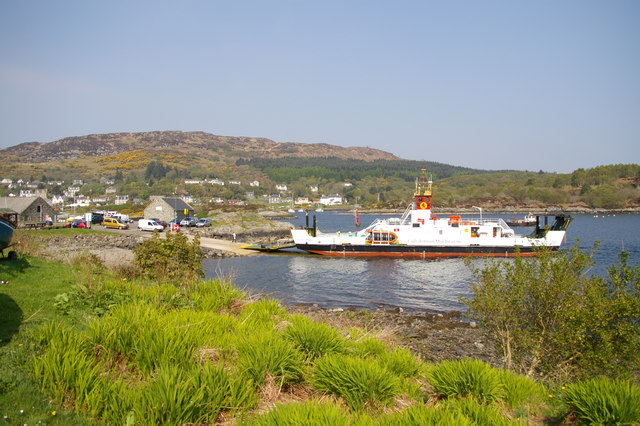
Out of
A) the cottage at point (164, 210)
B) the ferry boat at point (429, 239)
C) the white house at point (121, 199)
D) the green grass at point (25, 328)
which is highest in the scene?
the white house at point (121, 199)

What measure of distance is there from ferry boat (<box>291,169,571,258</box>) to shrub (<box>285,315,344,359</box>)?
31579 millimetres

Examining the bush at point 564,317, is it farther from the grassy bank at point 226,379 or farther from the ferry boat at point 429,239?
Answer: the ferry boat at point 429,239

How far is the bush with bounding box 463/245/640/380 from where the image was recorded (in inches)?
321

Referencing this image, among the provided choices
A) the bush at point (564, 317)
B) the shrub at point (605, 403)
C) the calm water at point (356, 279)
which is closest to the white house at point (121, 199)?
the calm water at point (356, 279)

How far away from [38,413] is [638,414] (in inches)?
241

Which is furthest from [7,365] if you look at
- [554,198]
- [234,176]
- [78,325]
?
[234,176]

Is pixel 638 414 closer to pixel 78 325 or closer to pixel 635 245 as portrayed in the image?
pixel 78 325

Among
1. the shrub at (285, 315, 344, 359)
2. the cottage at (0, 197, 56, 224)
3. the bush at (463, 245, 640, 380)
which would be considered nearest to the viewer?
the shrub at (285, 315, 344, 359)

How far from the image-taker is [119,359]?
6.04m

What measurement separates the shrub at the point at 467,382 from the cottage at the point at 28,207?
54.0 meters

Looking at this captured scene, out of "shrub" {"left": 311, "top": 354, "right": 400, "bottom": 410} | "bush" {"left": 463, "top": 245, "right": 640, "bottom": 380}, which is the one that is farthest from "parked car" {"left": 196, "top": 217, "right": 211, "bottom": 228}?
"shrub" {"left": 311, "top": 354, "right": 400, "bottom": 410}

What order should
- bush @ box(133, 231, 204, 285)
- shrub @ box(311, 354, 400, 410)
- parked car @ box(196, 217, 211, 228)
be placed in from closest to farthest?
shrub @ box(311, 354, 400, 410) < bush @ box(133, 231, 204, 285) < parked car @ box(196, 217, 211, 228)

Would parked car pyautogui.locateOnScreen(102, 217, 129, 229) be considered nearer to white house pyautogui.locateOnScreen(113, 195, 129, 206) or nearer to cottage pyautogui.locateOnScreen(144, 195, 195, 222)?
cottage pyautogui.locateOnScreen(144, 195, 195, 222)

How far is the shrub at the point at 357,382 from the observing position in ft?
18.3
